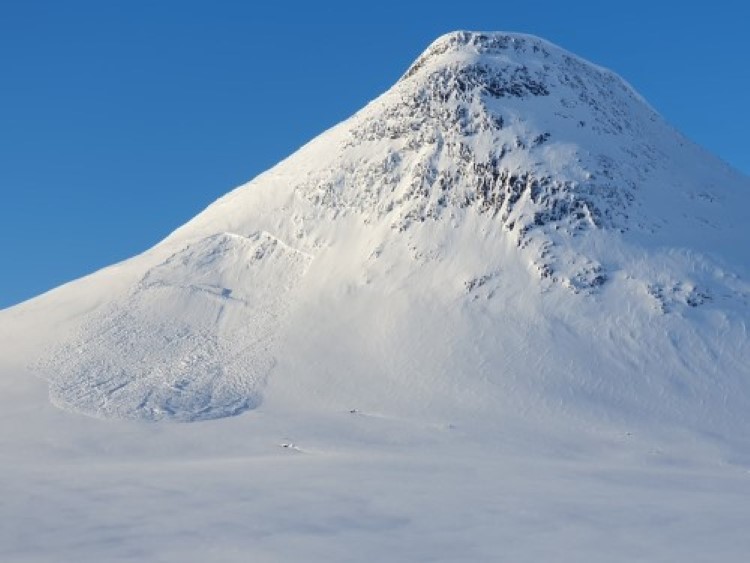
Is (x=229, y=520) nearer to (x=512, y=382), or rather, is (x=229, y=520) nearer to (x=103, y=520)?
(x=103, y=520)

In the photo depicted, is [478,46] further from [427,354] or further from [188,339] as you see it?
[188,339]

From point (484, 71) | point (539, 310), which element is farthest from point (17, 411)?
point (484, 71)

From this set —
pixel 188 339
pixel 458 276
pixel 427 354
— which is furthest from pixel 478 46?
pixel 188 339

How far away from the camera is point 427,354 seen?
7156 centimetres

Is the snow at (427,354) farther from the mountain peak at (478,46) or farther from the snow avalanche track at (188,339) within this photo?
the mountain peak at (478,46)

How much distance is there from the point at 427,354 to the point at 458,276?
10540mm

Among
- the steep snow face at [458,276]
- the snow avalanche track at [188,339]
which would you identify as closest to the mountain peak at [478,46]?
the steep snow face at [458,276]

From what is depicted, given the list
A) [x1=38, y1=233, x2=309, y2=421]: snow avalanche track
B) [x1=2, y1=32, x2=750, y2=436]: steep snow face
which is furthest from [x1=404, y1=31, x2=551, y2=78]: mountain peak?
[x1=38, y1=233, x2=309, y2=421]: snow avalanche track

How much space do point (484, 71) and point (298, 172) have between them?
20443mm

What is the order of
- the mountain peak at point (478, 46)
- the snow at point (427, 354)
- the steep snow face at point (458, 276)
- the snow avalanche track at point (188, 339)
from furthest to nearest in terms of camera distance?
1. the mountain peak at point (478, 46)
2. the steep snow face at point (458, 276)
3. the snow avalanche track at point (188, 339)
4. the snow at point (427, 354)

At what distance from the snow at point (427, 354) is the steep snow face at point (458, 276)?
0.25 metres

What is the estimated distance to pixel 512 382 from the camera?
2662 inches

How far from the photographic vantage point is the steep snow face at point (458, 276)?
68.2 meters

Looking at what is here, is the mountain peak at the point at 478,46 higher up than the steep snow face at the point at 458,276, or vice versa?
the mountain peak at the point at 478,46
